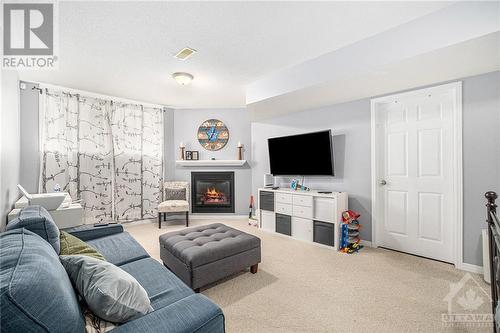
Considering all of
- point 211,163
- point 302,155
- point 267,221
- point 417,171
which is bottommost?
point 267,221

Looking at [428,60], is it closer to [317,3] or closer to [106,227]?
[317,3]

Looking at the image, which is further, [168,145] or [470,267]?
[168,145]

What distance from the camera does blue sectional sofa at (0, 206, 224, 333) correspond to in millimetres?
675

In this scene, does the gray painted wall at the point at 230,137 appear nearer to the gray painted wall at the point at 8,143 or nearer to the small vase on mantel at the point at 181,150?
the small vase on mantel at the point at 181,150

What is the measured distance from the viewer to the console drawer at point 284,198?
379 centimetres

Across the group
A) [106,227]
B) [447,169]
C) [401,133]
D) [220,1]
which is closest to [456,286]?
[447,169]

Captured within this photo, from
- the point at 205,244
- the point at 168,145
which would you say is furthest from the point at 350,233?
the point at 168,145

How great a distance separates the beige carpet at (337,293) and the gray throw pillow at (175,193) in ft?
5.68

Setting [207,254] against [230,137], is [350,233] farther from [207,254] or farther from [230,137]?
[230,137]

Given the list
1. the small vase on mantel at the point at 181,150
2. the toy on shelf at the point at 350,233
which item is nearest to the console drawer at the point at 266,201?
the toy on shelf at the point at 350,233

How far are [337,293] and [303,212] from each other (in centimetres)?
153

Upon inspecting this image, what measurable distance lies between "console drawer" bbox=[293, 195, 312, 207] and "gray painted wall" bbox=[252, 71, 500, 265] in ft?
1.64

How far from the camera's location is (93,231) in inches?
92.5

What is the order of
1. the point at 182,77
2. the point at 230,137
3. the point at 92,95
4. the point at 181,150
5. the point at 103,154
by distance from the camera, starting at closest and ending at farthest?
the point at 182,77
the point at 92,95
the point at 103,154
the point at 181,150
the point at 230,137
